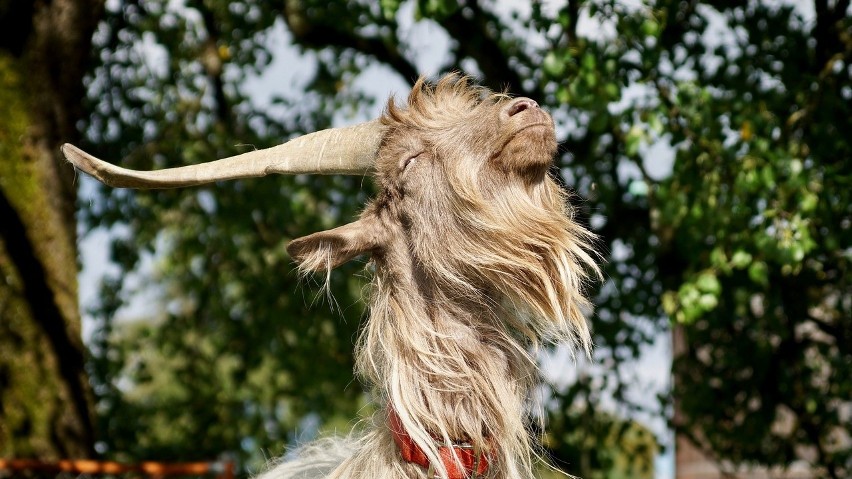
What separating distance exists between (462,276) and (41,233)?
13.4 ft

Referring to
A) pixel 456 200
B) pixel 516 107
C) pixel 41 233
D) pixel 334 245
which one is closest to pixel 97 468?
pixel 41 233

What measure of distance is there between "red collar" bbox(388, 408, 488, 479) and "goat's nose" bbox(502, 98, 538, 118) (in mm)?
1034

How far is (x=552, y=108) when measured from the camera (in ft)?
23.1

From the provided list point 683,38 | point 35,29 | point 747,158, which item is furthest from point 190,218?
point 747,158

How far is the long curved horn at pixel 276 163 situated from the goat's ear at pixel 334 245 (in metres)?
0.20

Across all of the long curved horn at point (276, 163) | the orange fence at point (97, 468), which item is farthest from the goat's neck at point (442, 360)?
the orange fence at point (97, 468)

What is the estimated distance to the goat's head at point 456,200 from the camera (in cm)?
329

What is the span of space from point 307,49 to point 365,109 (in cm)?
75

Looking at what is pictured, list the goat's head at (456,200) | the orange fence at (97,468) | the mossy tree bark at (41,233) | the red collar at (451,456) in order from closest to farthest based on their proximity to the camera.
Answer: the red collar at (451,456)
the goat's head at (456,200)
the orange fence at (97,468)
the mossy tree bark at (41,233)

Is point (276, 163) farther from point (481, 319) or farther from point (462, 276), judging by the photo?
point (481, 319)

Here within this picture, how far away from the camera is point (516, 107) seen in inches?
130

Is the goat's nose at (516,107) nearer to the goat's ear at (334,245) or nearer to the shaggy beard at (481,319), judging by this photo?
the shaggy beard at (481,319)

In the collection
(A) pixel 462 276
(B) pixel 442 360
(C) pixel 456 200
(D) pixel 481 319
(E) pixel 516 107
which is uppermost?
(E) pixel 516 107

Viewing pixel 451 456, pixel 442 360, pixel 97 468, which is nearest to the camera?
pixel 451 456
